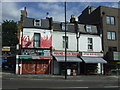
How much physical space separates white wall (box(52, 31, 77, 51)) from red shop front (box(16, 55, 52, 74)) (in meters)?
2.37

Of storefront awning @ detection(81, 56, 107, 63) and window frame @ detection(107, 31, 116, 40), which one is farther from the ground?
window frame @ detection(107, 31, 116, 40)

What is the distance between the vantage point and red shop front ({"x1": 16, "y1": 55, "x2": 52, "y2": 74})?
2255 centimetres

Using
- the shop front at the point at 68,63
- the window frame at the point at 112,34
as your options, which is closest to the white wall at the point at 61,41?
the shop front at the point at 68,63

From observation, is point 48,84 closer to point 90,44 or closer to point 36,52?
point 36,52

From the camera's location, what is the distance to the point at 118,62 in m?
25.6

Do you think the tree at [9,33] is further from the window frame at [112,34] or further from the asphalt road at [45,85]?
the asphalt road at [45,85]

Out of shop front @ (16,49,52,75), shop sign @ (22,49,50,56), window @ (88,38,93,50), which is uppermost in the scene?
window @ (88,38,93,50)

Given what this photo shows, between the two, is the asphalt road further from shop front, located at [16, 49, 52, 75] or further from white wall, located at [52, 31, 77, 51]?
white wall, located at [52, 31, 77, 51]

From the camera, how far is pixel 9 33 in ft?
122

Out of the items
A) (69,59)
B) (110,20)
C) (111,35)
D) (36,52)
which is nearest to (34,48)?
(36,52)

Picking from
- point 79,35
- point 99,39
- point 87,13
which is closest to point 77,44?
point 79,35

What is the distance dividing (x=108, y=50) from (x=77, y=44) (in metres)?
5.72

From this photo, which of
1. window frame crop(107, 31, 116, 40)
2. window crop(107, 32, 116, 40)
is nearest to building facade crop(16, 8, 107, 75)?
window crop(107, 32, 116, 40)

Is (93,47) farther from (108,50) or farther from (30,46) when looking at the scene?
(30,46)
